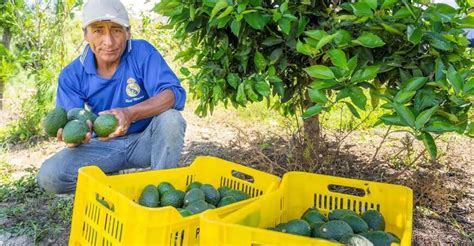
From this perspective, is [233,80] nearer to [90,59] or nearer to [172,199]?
[172,199]

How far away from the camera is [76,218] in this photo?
1.85 meters

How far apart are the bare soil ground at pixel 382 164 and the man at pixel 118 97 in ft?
1.46

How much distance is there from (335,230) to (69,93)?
1.90 metres

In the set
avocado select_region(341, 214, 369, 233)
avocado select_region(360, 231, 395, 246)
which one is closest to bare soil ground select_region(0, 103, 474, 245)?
avocado select_region(341, 214, 369, 233)

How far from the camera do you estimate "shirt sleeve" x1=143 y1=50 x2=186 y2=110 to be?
2.76 m

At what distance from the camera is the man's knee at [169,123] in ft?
8.70

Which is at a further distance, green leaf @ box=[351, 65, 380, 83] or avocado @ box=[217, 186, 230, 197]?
avocado @ box=[217, 186, 230, 197]

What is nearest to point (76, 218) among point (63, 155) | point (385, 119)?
point (63, 155)

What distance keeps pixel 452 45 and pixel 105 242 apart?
60.0 inches

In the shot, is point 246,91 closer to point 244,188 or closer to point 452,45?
point 244,188

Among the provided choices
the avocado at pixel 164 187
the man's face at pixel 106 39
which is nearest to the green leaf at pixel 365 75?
the avocado at pixel 164 187

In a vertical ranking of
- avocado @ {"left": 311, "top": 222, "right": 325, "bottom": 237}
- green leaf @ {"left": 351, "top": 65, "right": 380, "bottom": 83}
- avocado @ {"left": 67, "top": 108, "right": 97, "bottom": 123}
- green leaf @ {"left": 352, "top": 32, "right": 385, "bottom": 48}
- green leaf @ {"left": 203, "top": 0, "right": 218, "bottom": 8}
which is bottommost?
avocado @ {"left": 311, "top": 222, "right": 325, "bottom": 237}

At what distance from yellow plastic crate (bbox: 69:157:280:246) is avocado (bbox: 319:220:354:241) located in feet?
0.95

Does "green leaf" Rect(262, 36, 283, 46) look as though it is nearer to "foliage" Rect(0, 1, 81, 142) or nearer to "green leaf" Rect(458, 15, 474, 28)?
"green leaf" Rect(458, 15, 474, 28)
